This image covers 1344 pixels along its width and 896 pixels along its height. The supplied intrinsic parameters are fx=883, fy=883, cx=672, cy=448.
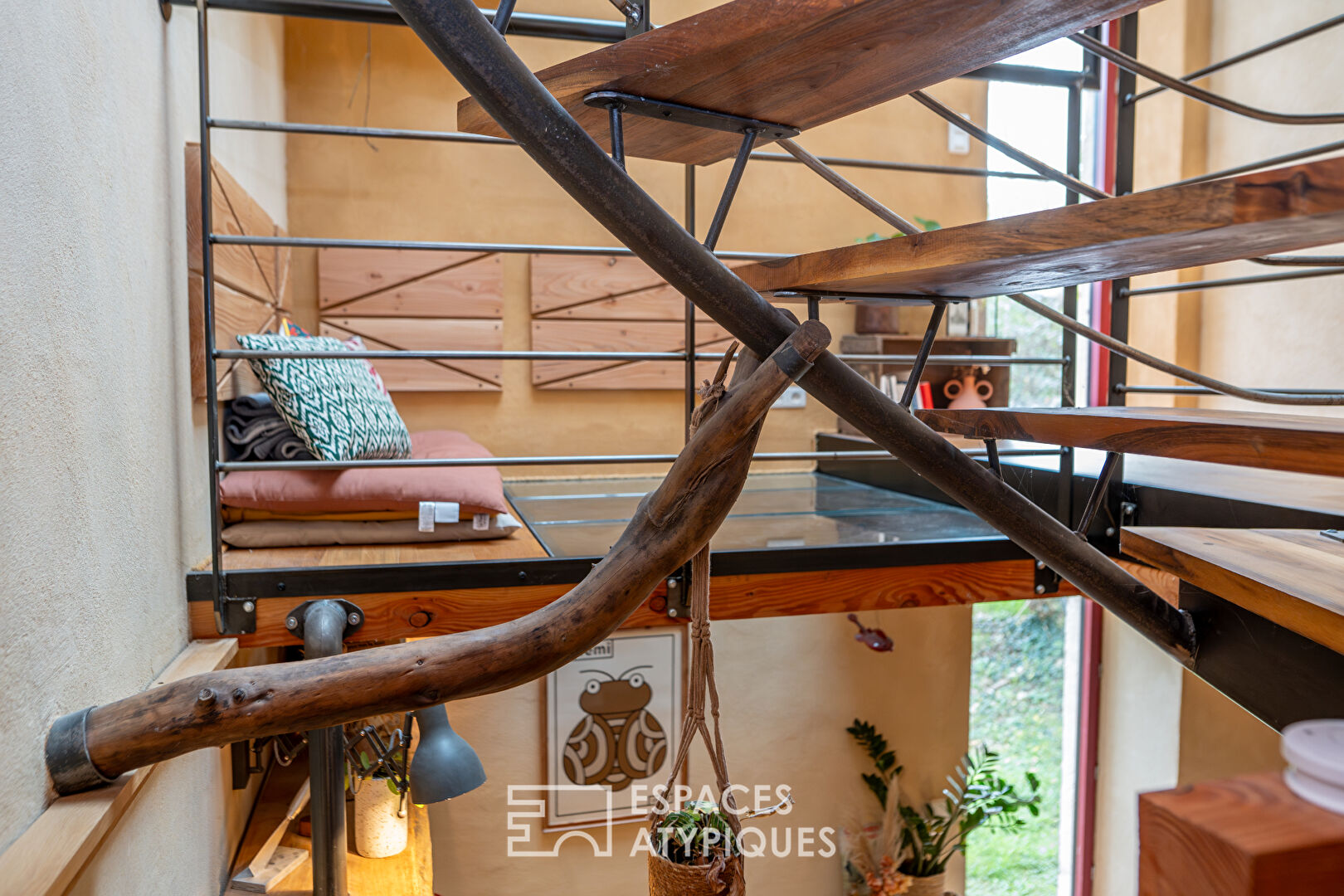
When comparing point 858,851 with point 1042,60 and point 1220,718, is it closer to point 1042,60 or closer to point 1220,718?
point 1220,718

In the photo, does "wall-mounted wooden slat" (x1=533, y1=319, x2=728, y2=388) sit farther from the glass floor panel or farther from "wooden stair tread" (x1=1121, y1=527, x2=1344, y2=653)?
"wooden stair tread" (x1=1121, y1=527, x2=1344, y2=653)

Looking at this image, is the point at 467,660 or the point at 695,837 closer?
the point at 467,660

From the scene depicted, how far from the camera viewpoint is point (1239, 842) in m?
0.28

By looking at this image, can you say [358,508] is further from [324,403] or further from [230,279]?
[230,279]

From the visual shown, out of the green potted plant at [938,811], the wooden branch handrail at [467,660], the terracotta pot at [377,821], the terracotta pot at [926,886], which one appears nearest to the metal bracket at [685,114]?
the wooden branch handrail at [467,660]

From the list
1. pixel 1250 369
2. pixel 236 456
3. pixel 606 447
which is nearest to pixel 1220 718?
pixel 1250 369

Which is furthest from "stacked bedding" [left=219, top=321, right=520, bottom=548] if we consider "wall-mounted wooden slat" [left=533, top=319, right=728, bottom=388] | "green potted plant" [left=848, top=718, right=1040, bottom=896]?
"green potted plant" [left=848, top=718, right=1040, bottom=896]

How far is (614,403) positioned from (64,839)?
3.02 m

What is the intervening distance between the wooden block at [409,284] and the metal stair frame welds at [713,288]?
2842 mm

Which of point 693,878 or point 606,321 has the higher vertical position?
point 606,321

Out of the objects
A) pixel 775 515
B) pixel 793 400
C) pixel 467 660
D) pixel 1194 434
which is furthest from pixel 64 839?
pixel 793 400

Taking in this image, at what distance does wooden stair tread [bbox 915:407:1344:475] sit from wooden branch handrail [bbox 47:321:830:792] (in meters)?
0.35

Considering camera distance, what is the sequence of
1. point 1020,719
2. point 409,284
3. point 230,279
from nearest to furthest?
point 230,279
point 409,284
point 1020,719

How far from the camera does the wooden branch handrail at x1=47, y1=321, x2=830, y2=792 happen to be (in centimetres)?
97
